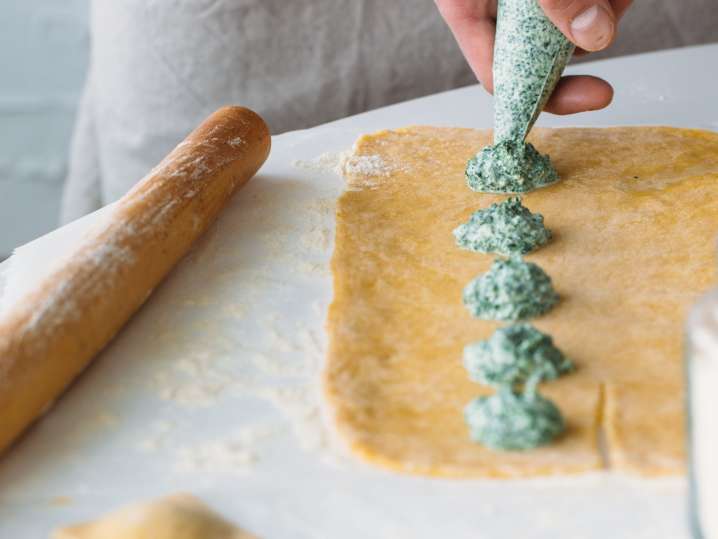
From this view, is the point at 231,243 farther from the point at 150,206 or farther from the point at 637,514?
the point at 637,514

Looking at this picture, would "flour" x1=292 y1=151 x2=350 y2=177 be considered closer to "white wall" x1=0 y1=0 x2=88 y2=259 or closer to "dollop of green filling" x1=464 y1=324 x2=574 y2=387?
"dollop of green filling" x1=464 y1=324 x2=574 y2=387

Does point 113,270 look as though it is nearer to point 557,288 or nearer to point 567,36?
point 557,288

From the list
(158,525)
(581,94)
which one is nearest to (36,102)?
Answer: (581,94)

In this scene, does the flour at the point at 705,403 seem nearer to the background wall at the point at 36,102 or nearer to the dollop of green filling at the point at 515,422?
the dollop of green filling at the point at 515,422

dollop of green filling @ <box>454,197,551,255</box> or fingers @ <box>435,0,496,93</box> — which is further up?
fingers @ <box>435,0,496,93</box>

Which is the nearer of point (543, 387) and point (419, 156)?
point (543, 387)

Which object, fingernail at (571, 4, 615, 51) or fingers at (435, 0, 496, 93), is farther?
fingers at (435, 0, 496, 93)

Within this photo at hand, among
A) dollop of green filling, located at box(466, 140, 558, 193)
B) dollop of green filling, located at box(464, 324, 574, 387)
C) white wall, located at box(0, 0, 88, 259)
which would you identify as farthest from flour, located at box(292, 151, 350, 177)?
white wall, located at box(0, 0, 88, 259)

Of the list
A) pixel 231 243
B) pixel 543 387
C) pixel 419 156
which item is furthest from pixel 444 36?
pixel 543 387
